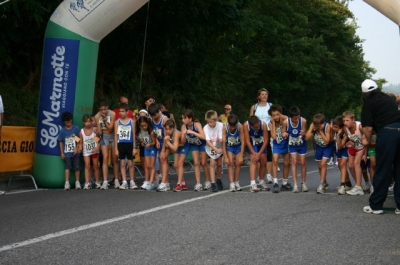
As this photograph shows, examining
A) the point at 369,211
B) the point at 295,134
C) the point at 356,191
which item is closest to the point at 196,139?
the point at 295,134

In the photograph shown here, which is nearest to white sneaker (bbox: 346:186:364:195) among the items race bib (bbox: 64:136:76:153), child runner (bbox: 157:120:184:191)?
child runner (bbox: 157:120:184:191)

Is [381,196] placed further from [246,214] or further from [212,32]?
[212,32]

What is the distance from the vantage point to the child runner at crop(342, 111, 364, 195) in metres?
12.1

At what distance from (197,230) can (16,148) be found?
709cm

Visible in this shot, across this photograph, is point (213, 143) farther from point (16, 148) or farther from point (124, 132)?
point (16, 148)

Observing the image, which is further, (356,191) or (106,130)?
(106,130)

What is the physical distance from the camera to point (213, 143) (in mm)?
12922

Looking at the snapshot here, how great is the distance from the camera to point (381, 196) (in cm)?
929

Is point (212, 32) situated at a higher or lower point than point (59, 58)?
higher

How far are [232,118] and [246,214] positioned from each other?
365 centimetres

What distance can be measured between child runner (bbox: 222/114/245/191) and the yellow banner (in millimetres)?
4119

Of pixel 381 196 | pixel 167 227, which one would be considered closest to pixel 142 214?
A: pixel 167 227

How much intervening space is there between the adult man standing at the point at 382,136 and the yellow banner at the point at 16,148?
7228mm

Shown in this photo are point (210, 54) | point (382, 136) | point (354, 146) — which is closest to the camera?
point (382, 136)
